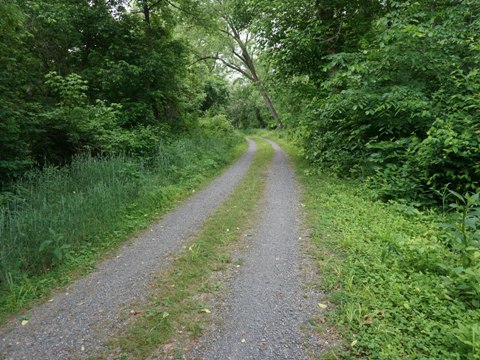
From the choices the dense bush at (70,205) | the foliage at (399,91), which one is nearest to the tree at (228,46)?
the foliage at (399,91)

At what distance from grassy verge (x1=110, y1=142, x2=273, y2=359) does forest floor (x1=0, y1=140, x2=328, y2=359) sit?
1cm

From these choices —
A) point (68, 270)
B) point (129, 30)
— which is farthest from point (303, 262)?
point (129, 30)

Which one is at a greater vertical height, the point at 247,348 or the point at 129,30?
the point at 129,30

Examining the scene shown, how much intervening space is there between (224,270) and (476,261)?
279cm

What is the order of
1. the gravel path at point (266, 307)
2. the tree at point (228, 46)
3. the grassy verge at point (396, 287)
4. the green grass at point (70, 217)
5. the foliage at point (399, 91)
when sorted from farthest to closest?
the tree at point (228, 46) → the foliage at point (399, 91) → the green grass at point (70, 217) → the gravel path at point (266, 307) → the grassy verge at point (396, 287)

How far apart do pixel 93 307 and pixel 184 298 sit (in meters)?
0.99

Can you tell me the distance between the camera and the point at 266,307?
2719 mm

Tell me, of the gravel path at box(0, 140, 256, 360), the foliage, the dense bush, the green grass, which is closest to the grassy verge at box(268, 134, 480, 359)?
the foliage

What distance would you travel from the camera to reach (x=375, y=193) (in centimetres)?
531

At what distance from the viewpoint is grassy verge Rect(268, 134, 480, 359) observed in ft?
6.70

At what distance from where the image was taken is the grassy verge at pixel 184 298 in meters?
2.33

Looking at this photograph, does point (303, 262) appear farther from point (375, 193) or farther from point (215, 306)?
point (375, 193)

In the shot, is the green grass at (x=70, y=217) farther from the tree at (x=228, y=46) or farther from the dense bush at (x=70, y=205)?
the tree at (x=228, y=46)

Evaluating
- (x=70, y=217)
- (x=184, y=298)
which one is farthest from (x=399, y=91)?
(x=70, y=217)
